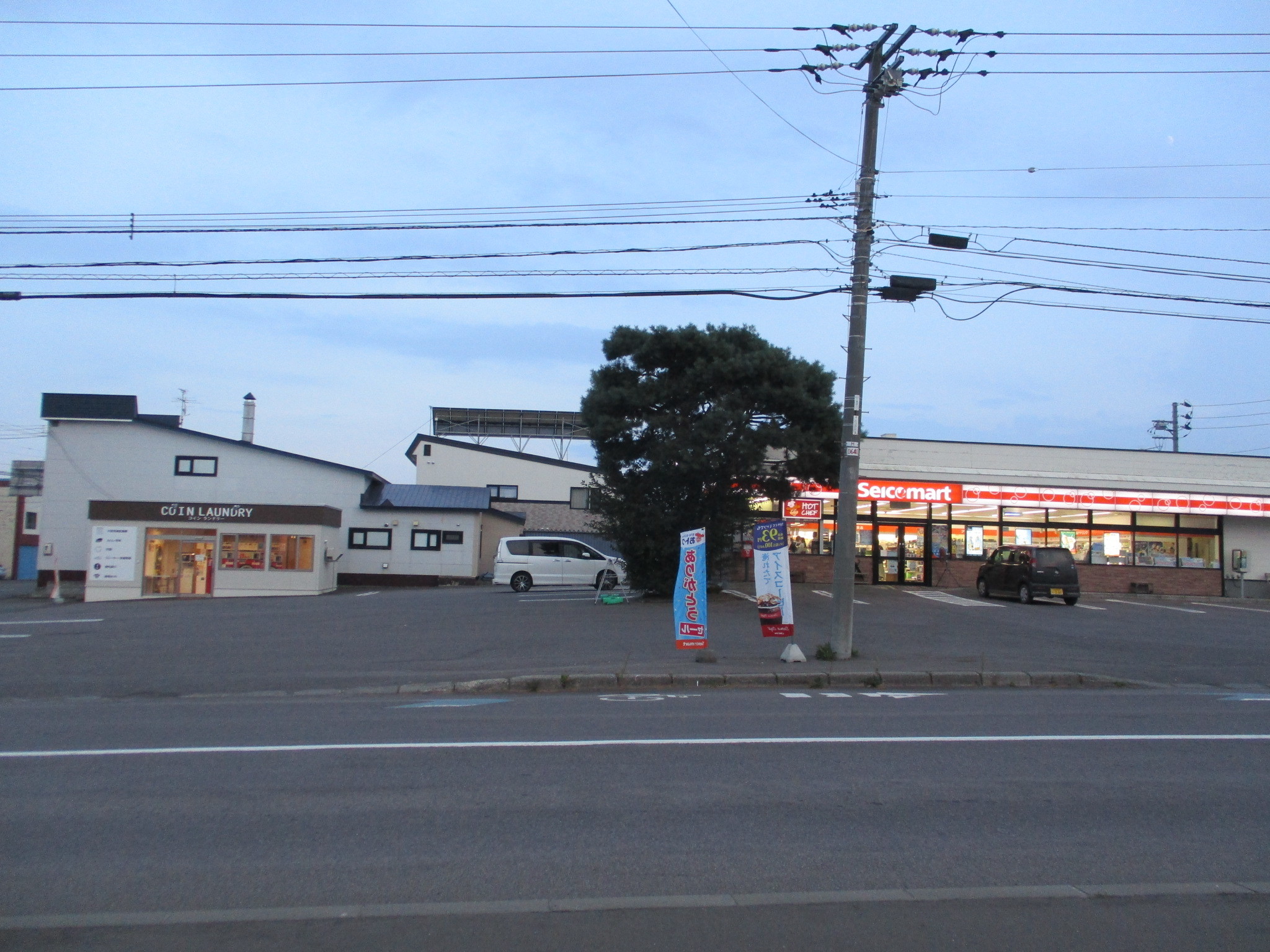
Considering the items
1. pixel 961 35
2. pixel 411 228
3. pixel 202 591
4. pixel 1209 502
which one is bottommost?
pixel 202 591

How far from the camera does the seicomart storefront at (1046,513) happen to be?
1196 inches

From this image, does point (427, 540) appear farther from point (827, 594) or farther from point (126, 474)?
point (827, 594)

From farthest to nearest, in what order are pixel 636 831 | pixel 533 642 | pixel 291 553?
pixel 291 553
pixel 533 642
pixel 636 831

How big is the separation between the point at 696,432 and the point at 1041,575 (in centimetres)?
1000

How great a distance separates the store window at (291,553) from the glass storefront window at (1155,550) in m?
27.2

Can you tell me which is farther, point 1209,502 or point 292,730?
point 1209,502

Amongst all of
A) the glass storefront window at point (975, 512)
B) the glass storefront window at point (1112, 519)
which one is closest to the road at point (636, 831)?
the glass storefront window at point (975, 512)

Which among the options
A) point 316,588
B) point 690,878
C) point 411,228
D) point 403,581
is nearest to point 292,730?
point 690,878

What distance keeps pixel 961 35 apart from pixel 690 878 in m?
13.1

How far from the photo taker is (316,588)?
104 feet

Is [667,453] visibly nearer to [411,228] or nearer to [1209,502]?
[411,228]

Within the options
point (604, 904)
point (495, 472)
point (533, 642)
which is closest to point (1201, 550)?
point (533, 642)

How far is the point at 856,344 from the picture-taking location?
563 inches

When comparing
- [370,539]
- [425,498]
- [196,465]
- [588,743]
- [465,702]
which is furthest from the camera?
[425,498]
